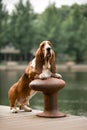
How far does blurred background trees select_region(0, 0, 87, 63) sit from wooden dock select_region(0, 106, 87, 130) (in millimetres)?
48303

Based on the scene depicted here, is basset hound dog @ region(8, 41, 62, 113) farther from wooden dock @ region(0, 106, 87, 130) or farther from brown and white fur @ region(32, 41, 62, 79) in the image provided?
wooden dock @ region(0, 106, 87, 130)

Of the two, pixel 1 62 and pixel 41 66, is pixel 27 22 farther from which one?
pixel 41 66

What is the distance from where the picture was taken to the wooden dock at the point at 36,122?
5.53 metres

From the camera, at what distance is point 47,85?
6324 mm

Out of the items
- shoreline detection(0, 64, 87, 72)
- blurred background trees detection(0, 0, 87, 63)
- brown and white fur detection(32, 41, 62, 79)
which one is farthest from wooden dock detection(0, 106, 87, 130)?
blurred background trees detection(0, 0, 87, 63)

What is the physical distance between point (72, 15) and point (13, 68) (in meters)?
9.27

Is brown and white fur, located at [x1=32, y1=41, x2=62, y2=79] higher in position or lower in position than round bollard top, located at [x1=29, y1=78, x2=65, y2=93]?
higher

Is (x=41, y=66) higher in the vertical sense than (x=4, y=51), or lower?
lower

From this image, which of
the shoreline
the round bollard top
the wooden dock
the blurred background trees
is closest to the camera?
the wooden dock

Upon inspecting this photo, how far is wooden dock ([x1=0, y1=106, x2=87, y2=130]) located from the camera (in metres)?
5.53

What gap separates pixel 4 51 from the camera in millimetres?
57750

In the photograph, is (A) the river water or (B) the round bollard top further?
(A) the river water

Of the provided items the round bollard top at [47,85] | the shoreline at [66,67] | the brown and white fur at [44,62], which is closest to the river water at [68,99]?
the brown and white fur at [44,62]

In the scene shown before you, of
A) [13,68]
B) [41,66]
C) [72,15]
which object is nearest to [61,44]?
[72,15]
